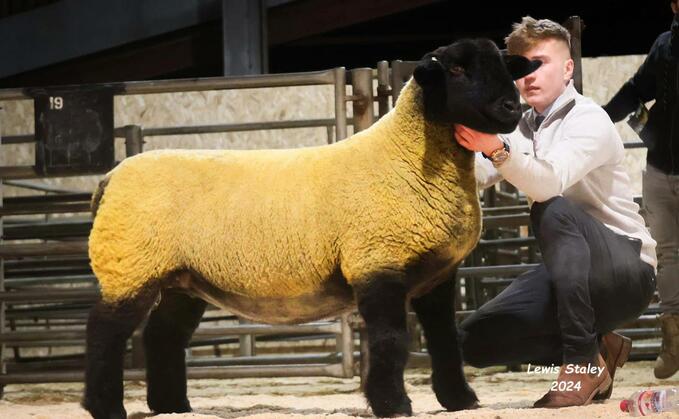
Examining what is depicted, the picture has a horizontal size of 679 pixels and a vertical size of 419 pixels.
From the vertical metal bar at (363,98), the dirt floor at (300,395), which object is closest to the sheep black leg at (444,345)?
the dirt floor at (300,395)

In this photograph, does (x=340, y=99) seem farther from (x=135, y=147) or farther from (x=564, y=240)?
(x=564, y=240)

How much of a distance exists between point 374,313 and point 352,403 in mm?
1613

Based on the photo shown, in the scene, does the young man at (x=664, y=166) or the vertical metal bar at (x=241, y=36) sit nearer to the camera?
the young man at (x=664, y=166)

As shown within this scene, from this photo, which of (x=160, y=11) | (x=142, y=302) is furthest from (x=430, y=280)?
(x=160, y=11)

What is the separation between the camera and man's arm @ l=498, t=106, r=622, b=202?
310 centimetres

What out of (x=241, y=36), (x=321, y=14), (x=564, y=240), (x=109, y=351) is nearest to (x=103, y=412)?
(x=109, y=351)

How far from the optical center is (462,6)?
11.0 m

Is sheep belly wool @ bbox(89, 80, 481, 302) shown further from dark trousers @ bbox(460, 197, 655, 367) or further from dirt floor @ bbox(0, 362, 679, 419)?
dirt floor @ bbox(0, 362, 679, 419)

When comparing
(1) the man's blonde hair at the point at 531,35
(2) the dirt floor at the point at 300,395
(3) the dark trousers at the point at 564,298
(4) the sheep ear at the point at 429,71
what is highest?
(1) the man's blonde hair at the point at 531,35

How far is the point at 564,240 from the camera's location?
3252 millimetres

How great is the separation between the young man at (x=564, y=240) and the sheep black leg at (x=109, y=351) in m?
Result: 1.19

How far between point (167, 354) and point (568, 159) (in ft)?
5.10

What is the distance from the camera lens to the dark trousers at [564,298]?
10.6ft

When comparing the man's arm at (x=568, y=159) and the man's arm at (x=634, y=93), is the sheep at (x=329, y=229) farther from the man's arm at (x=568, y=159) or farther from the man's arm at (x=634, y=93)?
the man's arm at (x=634, y=93)
